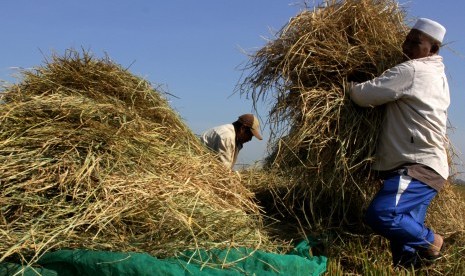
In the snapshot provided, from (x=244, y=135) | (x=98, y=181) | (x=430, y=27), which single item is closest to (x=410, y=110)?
(x=430, y=27)

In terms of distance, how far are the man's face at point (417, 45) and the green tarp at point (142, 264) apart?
78.8 inches

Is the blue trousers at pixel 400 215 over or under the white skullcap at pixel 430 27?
under

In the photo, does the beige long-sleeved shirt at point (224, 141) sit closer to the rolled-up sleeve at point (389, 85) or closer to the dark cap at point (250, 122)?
the dark cap at point (250, 122)

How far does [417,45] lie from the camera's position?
382 cm

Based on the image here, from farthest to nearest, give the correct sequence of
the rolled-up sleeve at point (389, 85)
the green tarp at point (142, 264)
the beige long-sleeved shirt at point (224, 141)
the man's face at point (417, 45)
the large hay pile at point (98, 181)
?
the beige long-sleeved shirt at point (224, 141) → the man's face at point (417, 45) → the rolled-up sleeve at point (389, 85) → the large hay pile at point (98, 181) → the green tarp at point (142, 264)

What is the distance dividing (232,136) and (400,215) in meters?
2.66

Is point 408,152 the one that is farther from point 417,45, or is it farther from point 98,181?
point 98,181

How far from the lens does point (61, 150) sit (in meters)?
2.97

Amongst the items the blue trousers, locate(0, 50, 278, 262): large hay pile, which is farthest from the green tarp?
the blue trousers

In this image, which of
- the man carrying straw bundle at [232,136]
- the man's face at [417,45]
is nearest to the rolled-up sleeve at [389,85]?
the man's face at [417,45]

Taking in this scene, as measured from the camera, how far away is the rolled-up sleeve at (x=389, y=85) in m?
3.63

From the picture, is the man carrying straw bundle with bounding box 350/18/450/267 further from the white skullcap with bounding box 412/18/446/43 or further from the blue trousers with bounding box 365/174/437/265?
the white skullcap with bounding box 412/18/446/43

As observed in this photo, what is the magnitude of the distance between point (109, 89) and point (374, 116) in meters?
1.87

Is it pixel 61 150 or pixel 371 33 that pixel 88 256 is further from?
pixel 371 33
